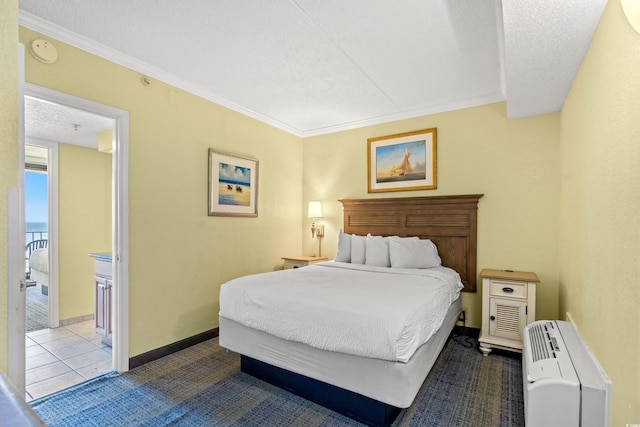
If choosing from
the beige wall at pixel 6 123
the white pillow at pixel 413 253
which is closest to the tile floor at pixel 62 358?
the beige wall at pixel 6 123

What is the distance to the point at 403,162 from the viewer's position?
3988 mm

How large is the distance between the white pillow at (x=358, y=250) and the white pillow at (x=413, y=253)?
1.12 feet

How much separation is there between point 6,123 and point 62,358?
3.06 m

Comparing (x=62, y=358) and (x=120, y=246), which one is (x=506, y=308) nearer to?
(x=120, y=246)

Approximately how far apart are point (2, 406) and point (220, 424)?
5.90 ft

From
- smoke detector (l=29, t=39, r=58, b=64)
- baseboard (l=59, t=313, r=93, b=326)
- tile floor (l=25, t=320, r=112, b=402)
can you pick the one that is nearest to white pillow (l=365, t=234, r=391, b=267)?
tile floor (l=25, t=320, r=112, b=402)

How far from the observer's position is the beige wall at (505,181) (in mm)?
3145

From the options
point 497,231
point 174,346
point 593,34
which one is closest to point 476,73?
point 593,34

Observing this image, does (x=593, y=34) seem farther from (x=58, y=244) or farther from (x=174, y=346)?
(x=58, y=244)

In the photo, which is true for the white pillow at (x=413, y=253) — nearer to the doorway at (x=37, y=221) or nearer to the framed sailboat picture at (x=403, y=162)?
the framed sailboat picture at (x=403, y=162)

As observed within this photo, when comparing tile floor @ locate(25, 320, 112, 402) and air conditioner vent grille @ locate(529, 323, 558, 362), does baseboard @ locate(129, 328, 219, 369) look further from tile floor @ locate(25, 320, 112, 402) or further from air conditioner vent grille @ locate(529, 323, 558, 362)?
air conditioner vent grille @ locate(529, 323, 558, 362)

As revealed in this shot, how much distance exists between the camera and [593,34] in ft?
6.16

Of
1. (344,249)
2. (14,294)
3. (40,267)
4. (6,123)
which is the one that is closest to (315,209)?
(344,249)

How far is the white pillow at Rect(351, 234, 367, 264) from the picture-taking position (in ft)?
12.1
